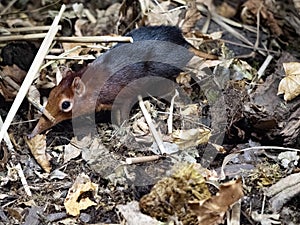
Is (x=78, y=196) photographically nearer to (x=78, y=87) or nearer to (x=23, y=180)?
(x=23, y=180)

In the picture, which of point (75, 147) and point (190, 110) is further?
point (190, 110)

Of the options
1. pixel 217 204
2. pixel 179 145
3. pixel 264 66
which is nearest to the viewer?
pixel 217 204

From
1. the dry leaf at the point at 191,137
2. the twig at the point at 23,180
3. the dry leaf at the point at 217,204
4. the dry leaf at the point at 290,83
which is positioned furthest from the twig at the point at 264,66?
the twig at the point at 23,180

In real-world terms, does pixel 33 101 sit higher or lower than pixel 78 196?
higher

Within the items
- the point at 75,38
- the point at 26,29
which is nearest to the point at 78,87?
the point at 75,38

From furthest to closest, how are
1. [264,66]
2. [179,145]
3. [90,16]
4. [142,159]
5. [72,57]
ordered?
[90,16] → [264,66] → [72,57] → [179,145] → [142,159]

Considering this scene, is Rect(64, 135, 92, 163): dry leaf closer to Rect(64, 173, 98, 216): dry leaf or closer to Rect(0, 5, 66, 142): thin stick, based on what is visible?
Rect(64, 173, 98, 216): dry leaf
